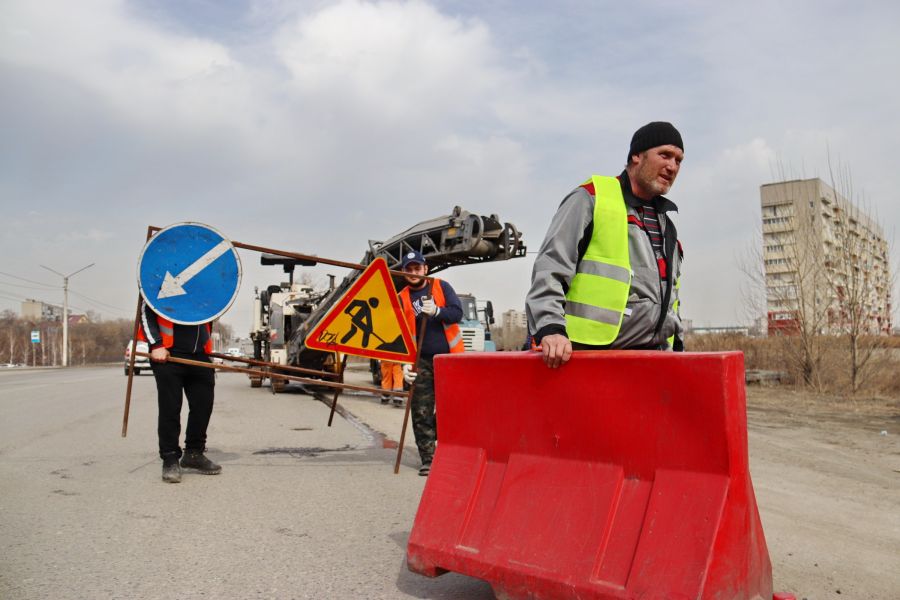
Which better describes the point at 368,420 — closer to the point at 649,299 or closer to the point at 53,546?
the point at 53,546

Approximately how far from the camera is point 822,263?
17.3m

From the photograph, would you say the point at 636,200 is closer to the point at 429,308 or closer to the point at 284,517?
the point at 284,517

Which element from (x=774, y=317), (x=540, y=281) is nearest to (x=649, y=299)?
(x=540, y=281)

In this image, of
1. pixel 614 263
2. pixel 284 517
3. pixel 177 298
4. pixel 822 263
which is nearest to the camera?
pixel 614 263

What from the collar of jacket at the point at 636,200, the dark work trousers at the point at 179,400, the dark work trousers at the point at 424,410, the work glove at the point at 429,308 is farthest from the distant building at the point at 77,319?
the collar of jacket at the point at 636,200

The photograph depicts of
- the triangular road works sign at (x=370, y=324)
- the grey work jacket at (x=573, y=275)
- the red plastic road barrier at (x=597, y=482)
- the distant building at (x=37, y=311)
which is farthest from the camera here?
the distant building at (x=37, y=311)

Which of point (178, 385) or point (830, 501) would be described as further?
point (178, 385)

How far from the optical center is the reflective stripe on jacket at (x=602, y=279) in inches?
127

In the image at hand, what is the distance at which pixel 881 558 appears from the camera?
3.83m

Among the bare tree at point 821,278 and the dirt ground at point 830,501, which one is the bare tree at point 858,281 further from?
the dirt ground at point 830,501

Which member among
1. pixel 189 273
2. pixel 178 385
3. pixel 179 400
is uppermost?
pixel 189 273

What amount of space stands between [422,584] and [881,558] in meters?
Answer: 2.49

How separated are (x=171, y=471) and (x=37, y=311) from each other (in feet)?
419

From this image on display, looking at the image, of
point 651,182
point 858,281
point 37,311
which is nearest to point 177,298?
point 651,182
